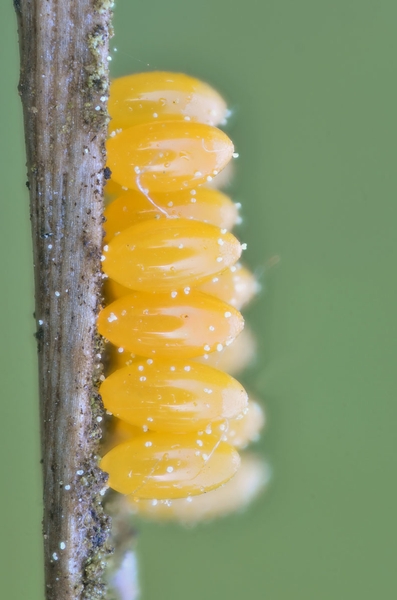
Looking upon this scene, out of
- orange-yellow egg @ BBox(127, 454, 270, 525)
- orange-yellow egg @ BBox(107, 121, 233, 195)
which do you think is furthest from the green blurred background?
orange-yellow egg @ BBox(107, 121, 233, 195)

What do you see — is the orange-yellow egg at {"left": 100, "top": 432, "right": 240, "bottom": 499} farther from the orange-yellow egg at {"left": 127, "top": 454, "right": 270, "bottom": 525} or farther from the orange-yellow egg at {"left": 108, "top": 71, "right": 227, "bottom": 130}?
the orange-yellow egg at {"left": 108, "top": 71, "right": 227, "bottom": 130}

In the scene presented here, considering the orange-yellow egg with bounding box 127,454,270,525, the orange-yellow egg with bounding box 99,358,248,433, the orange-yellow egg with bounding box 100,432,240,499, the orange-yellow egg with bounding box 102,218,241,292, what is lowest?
the orange-yellow egg with bounding box 127,454,270,525

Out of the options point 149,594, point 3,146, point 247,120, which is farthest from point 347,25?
point 149,594

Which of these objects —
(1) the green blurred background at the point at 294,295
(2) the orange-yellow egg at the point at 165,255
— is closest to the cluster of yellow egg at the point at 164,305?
(2) the orange-yellow egg at the point at 165,255

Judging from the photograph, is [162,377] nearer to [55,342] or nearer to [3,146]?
[55,342]

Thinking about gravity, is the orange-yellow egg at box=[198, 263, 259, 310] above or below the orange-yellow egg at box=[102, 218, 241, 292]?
below

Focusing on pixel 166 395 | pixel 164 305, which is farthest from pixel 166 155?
pixel 166 395

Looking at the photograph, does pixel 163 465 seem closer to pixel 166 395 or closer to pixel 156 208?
pixel 166 395

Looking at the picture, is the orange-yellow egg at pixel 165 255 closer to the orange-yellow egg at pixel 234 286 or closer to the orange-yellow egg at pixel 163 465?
the orange-yellow egg at pixel 234 286
